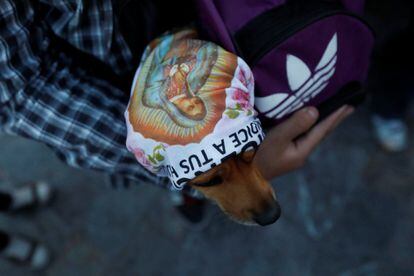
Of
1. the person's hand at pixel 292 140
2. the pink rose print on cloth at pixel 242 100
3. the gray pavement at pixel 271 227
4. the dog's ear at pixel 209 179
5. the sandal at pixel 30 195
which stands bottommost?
the gray pavement at pixel 271 227

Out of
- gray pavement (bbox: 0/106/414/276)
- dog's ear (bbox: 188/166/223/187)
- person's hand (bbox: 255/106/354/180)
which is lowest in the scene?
gray pavement (bbox: 0/106/414/276)

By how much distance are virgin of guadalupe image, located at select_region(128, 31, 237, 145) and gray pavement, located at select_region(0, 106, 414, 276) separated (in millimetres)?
1091

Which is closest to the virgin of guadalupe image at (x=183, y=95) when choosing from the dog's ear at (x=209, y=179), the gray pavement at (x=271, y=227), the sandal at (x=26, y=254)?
the dog's ear at (x=209, y=179)

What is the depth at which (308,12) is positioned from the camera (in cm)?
105

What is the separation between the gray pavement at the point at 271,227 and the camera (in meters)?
1.85

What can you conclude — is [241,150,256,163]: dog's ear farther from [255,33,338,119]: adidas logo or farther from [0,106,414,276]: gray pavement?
[0,106,414,276]: gray pavement

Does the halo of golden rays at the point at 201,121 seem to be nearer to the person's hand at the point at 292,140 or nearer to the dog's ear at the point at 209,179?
the dog's ear at the point at 209,179

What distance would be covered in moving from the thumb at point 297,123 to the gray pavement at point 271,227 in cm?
81

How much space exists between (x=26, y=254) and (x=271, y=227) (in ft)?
3.42

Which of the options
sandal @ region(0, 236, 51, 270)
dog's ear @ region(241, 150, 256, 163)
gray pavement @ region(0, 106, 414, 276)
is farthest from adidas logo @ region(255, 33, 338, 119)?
sandal @ region(0, 236, 51, 270)

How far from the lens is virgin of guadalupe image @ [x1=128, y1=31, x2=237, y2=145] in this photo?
884 millimetres

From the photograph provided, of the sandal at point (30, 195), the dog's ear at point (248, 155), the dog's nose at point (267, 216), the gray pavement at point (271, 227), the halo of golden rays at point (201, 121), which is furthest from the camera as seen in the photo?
the sandal at point (30, 195)

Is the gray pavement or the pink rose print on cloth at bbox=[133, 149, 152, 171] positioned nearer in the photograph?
the pink rose print on cloth at bbox=[133, 149, 152, 171]

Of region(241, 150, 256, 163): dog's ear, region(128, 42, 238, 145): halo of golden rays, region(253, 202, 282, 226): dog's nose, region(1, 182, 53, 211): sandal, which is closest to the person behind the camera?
region(128, 42, 238, 145): halo of golden rays
